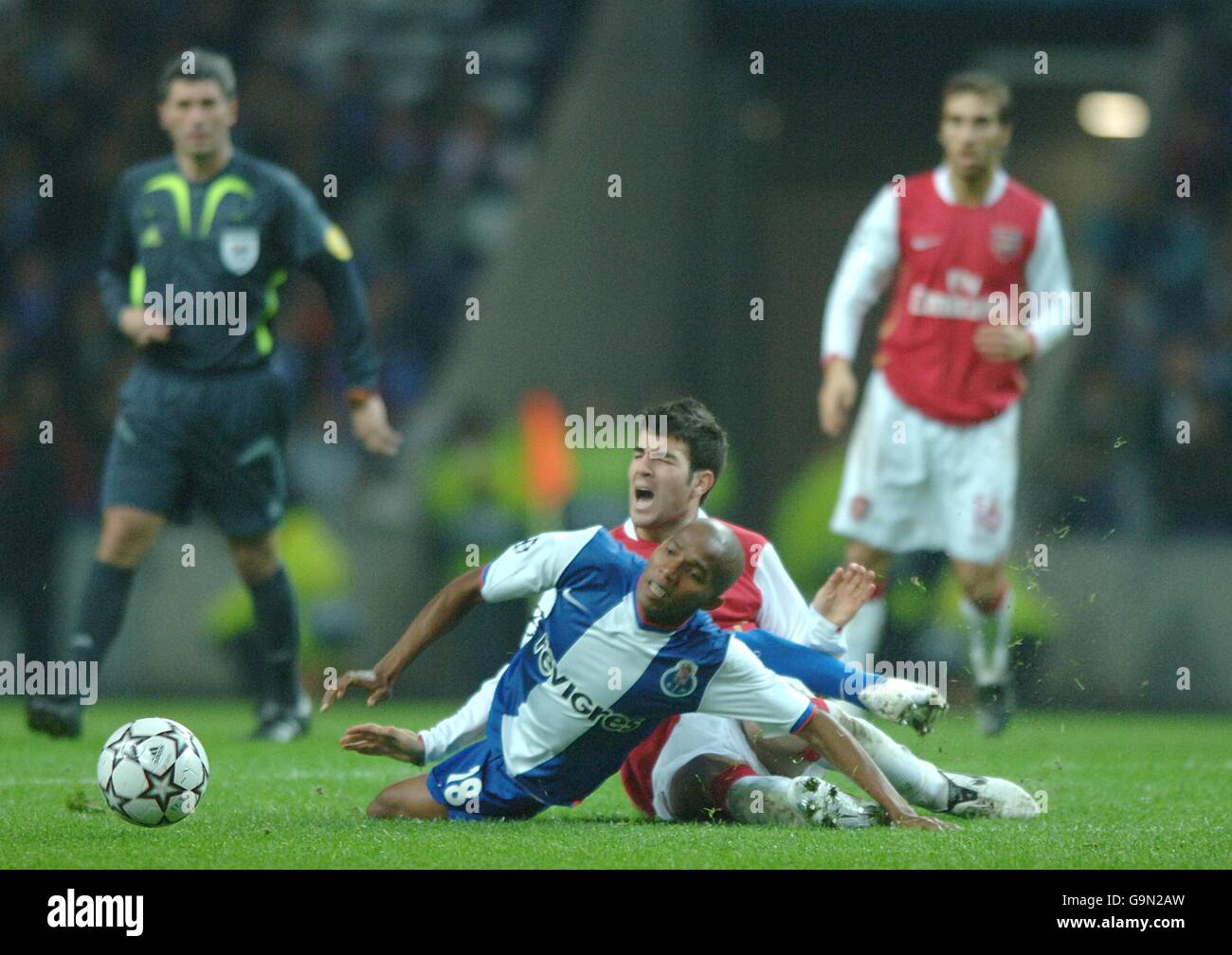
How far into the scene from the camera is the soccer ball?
5.52 m

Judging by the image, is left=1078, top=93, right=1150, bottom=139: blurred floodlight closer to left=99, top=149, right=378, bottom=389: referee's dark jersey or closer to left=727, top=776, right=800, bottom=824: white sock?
left=99, top=149, right=378, bottom=389: referee's dark jersey

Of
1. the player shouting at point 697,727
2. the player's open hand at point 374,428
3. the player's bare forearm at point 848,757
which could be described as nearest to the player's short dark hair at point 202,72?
the player's open hand at point 374,428

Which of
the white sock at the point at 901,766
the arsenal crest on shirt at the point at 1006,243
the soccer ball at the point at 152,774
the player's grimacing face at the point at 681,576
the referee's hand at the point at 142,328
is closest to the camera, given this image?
the player's grimacing face at the point at 681,576

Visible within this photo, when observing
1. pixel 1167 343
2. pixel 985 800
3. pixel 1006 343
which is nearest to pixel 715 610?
pixel 985 800

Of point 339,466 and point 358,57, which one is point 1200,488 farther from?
point 358,57

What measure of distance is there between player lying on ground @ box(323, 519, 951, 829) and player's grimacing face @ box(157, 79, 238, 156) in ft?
10.3

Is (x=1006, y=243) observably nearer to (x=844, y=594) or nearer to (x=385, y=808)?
(x=844, y=594)

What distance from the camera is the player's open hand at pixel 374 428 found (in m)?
8.00

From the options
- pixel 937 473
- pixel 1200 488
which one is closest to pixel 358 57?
pixel 1200 488

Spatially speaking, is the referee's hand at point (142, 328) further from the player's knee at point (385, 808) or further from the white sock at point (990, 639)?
the white sock at point (990, 639)

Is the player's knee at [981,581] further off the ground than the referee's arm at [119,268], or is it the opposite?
the referee's arm at [119,268]

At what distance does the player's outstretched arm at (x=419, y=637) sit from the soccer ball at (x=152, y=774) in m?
0.50

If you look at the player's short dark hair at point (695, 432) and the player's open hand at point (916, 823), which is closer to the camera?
the player's open hand at point (916, 823)

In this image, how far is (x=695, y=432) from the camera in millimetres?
5832
